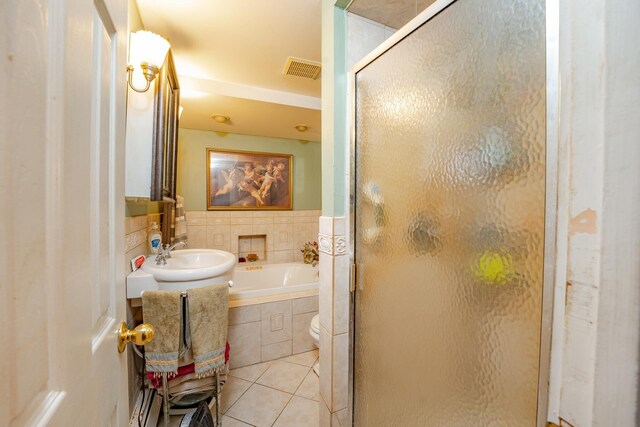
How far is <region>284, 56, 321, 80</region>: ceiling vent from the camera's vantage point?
1.80m

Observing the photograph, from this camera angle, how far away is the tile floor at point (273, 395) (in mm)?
1479

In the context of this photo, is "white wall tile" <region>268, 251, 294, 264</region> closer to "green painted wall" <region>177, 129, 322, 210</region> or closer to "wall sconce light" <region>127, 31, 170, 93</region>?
"green painted wall" <region>177, 129, 322, 210</region>

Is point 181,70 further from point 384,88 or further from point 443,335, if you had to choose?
point 443,335

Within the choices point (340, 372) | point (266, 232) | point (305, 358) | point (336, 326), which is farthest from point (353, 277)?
point (266, 232)

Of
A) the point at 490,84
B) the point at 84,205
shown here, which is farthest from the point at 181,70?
the point at 490,84

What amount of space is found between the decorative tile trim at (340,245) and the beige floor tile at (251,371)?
4.63ft

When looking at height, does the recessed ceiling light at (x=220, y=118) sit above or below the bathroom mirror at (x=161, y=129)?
above

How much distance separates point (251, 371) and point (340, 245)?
4.94 ft

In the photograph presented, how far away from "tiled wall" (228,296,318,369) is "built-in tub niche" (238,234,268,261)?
1201 millimetres

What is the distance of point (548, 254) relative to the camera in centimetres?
46

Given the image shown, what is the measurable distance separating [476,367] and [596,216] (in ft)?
1.51

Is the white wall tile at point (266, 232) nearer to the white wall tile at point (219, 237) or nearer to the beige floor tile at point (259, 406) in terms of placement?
the white wall tile at point (219, 237)

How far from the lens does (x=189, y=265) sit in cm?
173

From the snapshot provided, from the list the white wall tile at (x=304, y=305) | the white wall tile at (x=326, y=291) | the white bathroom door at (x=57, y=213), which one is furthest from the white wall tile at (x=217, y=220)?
the white bathroom door at (x=57, y=213)
